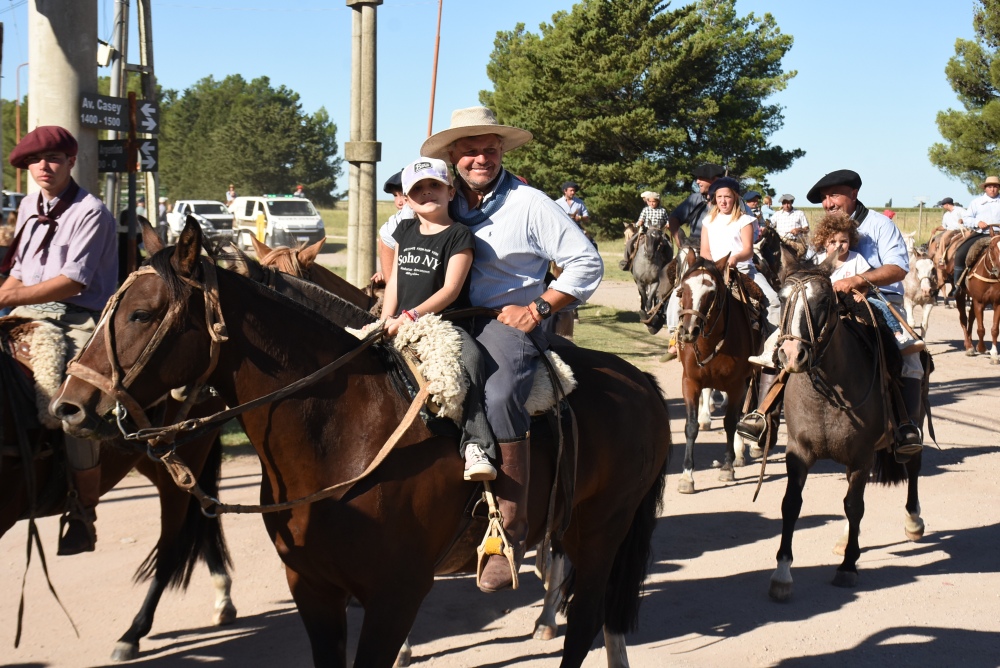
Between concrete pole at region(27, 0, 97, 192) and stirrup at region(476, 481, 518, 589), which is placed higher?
concrete pole at region(27, 0, 97, 192)

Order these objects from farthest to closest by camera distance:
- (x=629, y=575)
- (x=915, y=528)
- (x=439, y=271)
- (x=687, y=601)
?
(x=915, y=528), (x=687, y=601), (x=629, y=575), (x=439, y=271)

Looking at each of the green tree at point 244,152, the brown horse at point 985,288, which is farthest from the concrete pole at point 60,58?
the green tree at point 244,152

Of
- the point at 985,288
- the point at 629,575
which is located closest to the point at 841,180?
the point at 629,575

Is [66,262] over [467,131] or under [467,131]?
under

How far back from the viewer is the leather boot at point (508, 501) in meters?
4.01

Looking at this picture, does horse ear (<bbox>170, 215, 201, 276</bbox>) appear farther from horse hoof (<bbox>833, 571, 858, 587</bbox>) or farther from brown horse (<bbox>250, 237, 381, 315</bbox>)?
horse hoof (<bbox>833, 571, 858, 587</bbox>)

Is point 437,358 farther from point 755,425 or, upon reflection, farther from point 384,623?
point 755,425

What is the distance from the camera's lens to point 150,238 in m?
3.54

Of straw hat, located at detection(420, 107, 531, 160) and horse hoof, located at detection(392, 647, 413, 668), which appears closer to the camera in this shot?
straw hat, located at detection(420, 107, 531, 160)

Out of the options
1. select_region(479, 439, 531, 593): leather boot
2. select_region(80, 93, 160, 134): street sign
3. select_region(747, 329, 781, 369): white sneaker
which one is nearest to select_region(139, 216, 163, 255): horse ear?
select_region(479, 439, 531, 593): leather boot

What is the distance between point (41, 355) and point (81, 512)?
84 cm

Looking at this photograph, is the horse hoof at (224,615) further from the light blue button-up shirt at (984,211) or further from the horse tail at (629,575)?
the light blue button-up shirt at (984,211)

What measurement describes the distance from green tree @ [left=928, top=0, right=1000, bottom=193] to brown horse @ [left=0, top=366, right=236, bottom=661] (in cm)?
3617

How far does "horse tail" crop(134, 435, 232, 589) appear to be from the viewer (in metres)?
5.75
